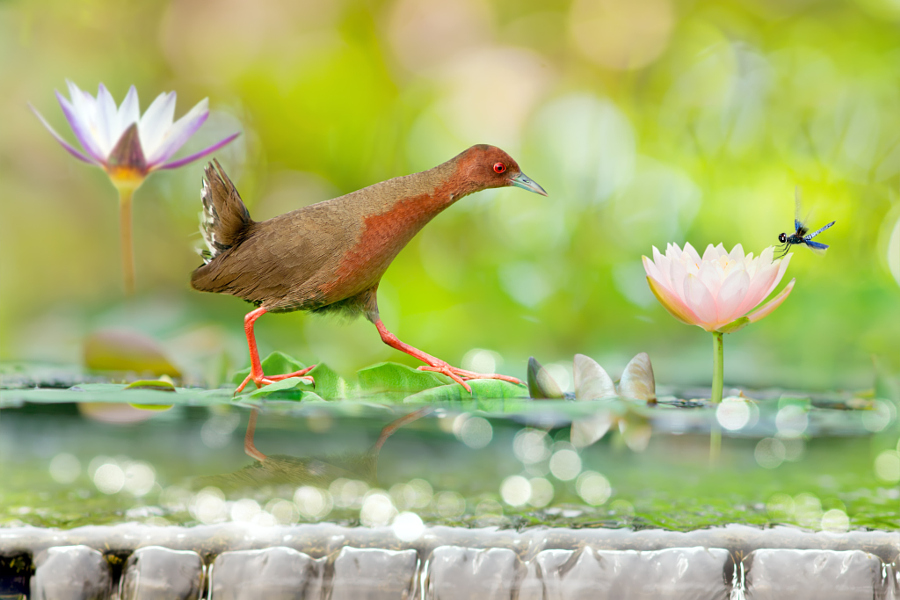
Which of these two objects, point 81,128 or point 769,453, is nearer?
point 769,453

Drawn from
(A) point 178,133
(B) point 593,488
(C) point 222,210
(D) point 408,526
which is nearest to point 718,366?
(B) point 593,488

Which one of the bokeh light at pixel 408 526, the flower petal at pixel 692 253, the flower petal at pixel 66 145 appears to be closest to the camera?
the bokeh light at pixel 408 526

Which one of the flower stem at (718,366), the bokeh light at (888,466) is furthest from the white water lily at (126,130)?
the bokeh light at (888,466)

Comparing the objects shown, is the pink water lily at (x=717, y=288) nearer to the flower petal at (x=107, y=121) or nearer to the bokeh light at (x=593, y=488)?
the bokeh light at (x=593, y=488)

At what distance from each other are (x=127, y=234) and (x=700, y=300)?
1.76ft

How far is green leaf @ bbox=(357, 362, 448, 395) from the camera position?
0.50 meters

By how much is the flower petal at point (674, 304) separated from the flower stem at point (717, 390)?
0.02 metres

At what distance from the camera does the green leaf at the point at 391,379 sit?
504 mm

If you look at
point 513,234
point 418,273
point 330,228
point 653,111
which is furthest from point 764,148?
point 330,228

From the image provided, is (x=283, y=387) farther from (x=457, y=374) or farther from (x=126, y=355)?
(x=126, y=355)

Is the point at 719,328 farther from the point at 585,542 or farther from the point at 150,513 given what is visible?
the point at 150,513

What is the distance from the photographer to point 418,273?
0.84 m

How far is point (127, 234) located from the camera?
69 cm

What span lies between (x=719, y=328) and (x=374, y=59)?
0.60 metres
